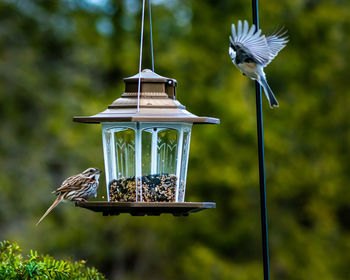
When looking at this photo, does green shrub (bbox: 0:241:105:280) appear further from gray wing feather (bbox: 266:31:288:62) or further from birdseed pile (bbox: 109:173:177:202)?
gray wing feather (bbox: 266:31:288:62)

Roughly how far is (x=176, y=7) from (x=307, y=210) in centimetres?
555

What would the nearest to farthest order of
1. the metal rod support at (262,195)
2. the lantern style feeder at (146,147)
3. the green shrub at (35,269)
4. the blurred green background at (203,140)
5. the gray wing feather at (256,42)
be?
the green shrub at (35,269) → the metal rod support at (262,195) → the gray wing feather at (256,42) → the lantern style feeder at (146,147) → the blurred green background at (203,140)

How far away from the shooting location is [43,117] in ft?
52.2

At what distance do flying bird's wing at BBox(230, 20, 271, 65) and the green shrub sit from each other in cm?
175

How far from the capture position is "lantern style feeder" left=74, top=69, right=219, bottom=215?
15.8 ft

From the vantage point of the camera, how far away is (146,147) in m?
4.95

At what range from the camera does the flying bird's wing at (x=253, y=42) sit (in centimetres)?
434

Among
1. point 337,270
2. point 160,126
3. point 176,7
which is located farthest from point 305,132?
point 160,126

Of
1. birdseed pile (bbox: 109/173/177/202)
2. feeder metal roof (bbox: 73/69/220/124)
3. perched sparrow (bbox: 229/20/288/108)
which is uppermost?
perched sparrow (bbox: 229/20/288/108)

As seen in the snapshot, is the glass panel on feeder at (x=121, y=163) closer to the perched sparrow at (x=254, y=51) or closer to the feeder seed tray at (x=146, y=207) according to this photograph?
the feeder seed tray at (x=146, y=207)

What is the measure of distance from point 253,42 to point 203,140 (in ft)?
33.8

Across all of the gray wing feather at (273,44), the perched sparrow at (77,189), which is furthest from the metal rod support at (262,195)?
the perched sparrow at (77,189)

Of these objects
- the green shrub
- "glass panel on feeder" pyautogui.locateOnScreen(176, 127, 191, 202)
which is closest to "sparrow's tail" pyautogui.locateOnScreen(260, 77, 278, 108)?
"glass panel on feeder" pyautogui.locateOnScreen(176, 127, 191, 202)

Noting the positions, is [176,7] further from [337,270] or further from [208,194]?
A: [337,270]
